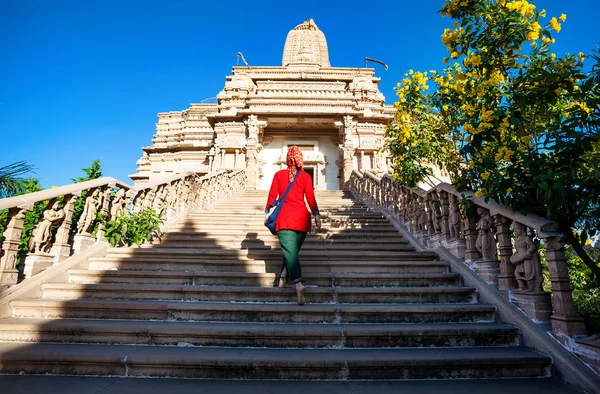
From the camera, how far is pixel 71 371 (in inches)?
105

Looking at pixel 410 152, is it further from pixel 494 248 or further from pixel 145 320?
pixel 145 320

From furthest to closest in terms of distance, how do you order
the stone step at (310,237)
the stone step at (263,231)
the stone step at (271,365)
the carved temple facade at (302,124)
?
the carved temple facade at (302,124) → the stone step at (263,231) → the stone step at (310,237) → the stone step at (271,365)

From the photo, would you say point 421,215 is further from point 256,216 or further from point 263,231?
point 256,216

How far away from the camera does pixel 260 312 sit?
3494 millimetres

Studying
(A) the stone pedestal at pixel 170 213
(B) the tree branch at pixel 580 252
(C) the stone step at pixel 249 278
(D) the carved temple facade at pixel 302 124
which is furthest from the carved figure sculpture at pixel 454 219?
(D) the carved temple facade at pixel 302 124

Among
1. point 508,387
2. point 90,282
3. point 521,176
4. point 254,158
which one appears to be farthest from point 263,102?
point 508,387

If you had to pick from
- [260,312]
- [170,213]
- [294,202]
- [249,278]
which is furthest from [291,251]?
[170,213]

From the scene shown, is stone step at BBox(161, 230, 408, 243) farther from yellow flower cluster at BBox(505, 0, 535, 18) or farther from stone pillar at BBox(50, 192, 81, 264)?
yellow flower cluster at BBox(505, 0, 535, 18)

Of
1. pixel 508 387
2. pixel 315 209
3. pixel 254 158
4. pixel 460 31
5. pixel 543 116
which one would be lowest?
pixel 508 387

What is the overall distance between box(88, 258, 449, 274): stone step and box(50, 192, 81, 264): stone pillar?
17.3 inches

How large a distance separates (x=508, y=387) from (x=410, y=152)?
3689mm

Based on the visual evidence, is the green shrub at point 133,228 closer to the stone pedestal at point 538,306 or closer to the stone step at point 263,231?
the stone step at point 263,231

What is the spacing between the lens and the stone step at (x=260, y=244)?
5797 millimetres

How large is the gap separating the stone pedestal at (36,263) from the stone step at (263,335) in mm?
1048
